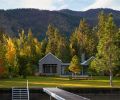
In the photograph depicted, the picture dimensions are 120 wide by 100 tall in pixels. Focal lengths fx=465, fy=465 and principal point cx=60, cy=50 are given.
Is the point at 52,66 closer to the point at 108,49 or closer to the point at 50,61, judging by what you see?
the point at 50,61

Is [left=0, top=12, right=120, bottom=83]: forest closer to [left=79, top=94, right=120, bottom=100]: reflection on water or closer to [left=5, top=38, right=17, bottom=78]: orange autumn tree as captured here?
[left=5, top=38, right=17, bottom=78]: orange autumn tree

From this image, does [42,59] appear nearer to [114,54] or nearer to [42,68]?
[42,68]

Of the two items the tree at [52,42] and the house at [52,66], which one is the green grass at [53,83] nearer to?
the house at [52,66]

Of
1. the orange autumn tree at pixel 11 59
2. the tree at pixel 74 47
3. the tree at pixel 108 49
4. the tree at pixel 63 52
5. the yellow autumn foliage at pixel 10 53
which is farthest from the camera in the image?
the tree at pixel 74 47

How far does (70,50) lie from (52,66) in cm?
1458

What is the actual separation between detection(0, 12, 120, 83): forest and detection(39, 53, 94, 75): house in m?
2.21

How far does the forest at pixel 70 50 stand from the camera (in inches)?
2680

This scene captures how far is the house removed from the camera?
11153 centimetres

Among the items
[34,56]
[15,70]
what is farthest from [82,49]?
[15,70]

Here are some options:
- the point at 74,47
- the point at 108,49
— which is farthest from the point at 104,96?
the point at 74,47

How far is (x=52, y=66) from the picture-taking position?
371 feet

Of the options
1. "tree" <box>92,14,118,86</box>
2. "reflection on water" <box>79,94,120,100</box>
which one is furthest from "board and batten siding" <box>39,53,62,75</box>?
"reflection on water" <box>79,94,120,100</box>

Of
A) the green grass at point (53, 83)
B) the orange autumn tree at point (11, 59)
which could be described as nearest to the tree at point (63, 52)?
the orange autumn tree at point (11, 59)

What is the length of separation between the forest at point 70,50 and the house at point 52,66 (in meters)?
2.21
